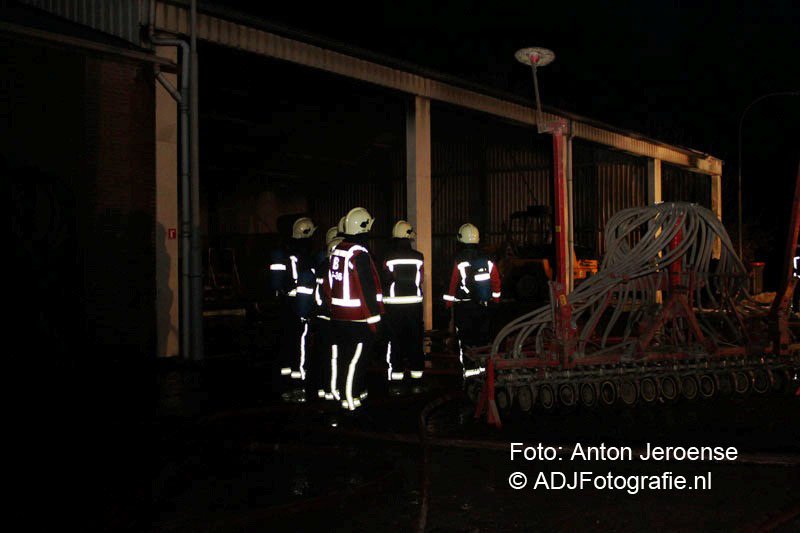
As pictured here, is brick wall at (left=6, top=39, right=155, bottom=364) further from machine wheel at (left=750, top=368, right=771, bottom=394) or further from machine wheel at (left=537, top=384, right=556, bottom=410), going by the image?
machine wheel at (left=750, top=368, right=771, bottom=394)

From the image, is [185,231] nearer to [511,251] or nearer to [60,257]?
[60,257]

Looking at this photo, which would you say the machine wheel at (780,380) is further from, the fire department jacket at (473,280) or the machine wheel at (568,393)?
the fire department jacket at (473,280)

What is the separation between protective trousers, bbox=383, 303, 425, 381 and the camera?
9.72 m

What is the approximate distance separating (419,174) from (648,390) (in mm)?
9556

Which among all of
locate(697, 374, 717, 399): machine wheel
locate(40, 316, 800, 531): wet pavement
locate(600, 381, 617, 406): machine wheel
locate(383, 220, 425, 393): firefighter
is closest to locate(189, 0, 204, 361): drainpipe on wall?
locate(40, 316, 800, 531): wet pavement

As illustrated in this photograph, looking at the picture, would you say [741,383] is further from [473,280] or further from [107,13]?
[107,13]

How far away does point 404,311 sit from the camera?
9789 millimetres

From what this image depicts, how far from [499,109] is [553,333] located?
1201 cm

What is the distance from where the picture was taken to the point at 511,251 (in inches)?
958

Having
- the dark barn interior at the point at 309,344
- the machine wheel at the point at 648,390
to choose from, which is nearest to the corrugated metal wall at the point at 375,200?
the dark barn interior at the point at 309,344

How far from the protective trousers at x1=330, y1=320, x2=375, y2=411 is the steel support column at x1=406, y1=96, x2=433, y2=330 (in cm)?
895

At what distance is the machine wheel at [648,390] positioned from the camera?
847cm

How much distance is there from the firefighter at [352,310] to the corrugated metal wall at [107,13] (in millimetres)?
6258

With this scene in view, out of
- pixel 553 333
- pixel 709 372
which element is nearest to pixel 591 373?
pixel 553 333
